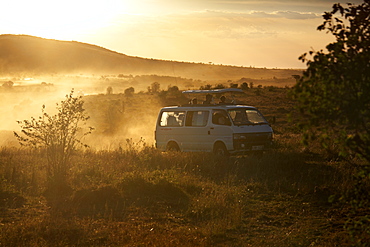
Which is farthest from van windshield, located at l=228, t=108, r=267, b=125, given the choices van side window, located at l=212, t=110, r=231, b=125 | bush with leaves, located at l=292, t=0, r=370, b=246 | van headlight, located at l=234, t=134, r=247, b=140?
bush with leaves, located at l=292, t=0, r=370, b=246

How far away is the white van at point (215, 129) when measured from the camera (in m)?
17.3

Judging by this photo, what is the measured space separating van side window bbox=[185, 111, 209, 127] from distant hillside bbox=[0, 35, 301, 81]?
102 metres

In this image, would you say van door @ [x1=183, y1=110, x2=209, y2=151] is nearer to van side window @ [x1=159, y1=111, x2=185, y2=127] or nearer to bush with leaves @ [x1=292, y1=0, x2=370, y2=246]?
van side window @ [x1=159, y1=111, x2=185, y2=127]

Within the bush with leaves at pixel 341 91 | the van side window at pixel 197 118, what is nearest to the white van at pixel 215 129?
the van side window at pixel 197 118

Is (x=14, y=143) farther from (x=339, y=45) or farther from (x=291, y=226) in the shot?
(x=339, y=45)

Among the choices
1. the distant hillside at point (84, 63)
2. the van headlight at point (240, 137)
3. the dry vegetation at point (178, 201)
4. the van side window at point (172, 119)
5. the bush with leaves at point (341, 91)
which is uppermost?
the distant hillside at point (84, 63)

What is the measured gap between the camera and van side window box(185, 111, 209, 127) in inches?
722

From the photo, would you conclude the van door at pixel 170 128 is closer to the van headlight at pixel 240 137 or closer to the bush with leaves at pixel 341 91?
the van headlight at pixel 240 137

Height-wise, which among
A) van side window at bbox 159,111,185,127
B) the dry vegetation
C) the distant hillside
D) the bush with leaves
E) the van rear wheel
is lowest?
the dry vegetation

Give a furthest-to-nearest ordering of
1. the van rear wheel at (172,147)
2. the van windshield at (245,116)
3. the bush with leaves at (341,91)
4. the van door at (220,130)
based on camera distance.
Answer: the van rear wheel at (172,147), the van windshield at (245,116), the van door at (220,130), the bush with leaves at (341,91)

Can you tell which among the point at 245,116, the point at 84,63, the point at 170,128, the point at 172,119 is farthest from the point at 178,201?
the point at 84,63

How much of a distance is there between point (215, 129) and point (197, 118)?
109 cm

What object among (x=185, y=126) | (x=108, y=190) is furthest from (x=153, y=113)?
(x=108, y=190)

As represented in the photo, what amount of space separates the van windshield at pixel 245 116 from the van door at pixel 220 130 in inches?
13.4
